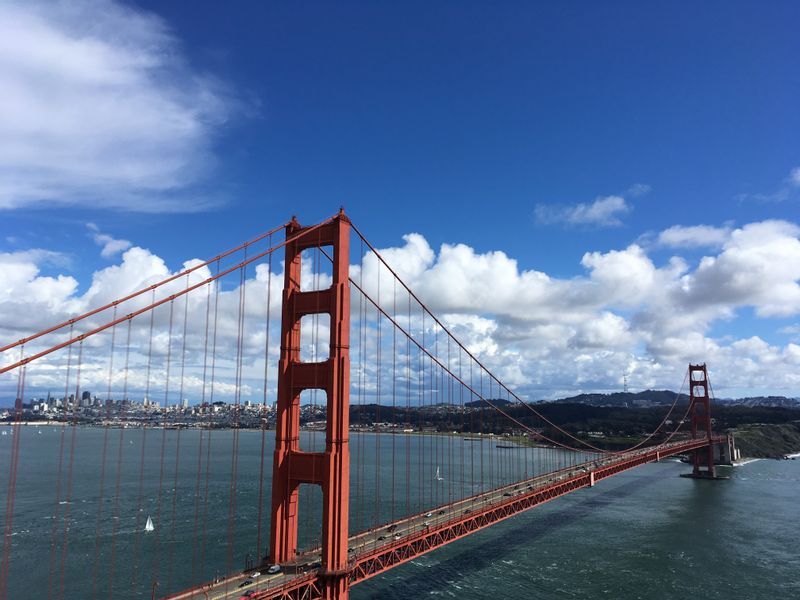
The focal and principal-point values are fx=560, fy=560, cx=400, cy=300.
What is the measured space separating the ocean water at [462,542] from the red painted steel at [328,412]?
1772mm

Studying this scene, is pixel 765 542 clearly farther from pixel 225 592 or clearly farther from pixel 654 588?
pixel 225 592

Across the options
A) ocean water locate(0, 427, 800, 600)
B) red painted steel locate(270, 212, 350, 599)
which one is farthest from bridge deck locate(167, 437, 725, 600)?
ocean water locate(0, 427, 800, 600)

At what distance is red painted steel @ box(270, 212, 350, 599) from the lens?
78.4ft

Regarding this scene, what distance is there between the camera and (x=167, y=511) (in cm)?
5703

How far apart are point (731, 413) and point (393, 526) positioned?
177 m

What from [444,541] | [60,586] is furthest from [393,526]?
[60,586]

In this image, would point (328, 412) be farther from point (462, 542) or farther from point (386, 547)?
point (462, 542)

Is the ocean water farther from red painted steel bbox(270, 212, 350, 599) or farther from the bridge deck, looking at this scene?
the bridge deck

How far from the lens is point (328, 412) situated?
24281mm

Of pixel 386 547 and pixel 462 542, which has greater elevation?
pixel 386 547

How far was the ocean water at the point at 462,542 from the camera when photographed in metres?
35.4

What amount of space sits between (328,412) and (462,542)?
90.7 feet

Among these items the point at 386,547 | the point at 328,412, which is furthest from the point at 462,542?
the point at 328,412

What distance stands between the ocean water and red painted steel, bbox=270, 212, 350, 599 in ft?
5.81
